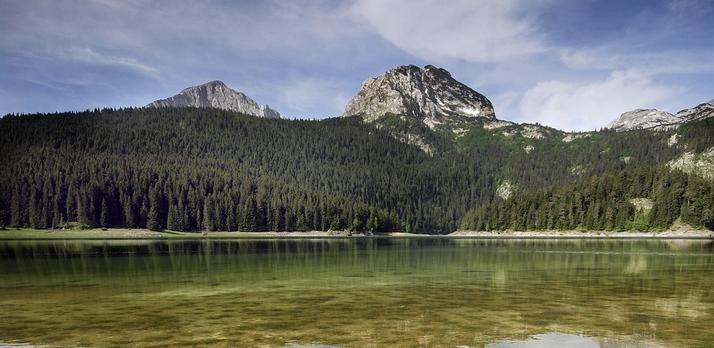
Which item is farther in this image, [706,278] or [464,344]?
[706,278]

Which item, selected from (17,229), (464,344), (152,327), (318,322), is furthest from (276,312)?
(17,229)

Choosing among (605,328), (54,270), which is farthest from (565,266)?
(54,270)

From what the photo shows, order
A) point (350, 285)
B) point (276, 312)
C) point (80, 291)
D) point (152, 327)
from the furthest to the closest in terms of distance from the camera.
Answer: point (350, 285) → point (80, 291) → point (276, 312) → point (152, 327)

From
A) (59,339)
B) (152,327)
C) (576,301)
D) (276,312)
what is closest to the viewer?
(59,339)

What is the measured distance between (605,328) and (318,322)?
1155 cm

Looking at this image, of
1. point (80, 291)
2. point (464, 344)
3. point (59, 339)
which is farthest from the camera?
point (80, 291)

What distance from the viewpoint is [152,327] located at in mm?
20906

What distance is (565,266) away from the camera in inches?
2047

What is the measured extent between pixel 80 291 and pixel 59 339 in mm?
16909

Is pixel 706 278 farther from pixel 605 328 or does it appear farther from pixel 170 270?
pixel 170 270

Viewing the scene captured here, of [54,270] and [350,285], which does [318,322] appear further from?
[54,270]

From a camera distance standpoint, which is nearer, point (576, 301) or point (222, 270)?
point (576, 301)

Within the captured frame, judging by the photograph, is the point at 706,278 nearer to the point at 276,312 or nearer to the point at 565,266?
the point at 565,266

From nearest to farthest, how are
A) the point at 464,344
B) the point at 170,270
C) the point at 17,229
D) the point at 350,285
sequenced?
the point at 464,344
the point at 350,285
the point at 170,270
the point at 17,229
